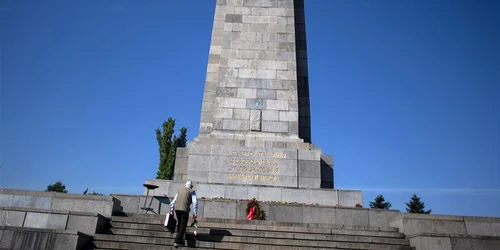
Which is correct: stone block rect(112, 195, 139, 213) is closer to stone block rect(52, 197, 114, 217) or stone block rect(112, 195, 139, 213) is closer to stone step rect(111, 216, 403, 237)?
stone block rect(52, 197, 114, 217)

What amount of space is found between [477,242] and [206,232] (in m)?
6.93

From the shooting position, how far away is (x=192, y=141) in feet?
51.5

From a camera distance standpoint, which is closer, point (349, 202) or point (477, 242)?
point (477, 242)

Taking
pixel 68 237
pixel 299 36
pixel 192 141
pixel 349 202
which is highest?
pixel 299 36

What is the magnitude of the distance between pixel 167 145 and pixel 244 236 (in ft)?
66.6

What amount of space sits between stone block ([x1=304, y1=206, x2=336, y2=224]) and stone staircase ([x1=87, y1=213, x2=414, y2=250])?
1.35 m

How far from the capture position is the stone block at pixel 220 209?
40.7 feet

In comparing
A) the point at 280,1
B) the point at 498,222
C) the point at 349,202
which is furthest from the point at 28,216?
the point at 280,1

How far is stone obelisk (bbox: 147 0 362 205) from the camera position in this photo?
47.1 ft

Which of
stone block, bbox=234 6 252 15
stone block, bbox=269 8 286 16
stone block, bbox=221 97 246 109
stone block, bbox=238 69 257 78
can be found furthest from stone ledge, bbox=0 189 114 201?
stone block, bbox=269 8 286 16

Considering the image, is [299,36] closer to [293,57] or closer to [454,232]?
[293,57]

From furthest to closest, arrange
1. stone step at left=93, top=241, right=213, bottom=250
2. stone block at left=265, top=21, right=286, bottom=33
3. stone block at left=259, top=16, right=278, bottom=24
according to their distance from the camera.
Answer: stone block at left=259, top=16, right=278, bottom=24 < stone block at left=265, top=21, right=286, bottom=33 < stone step at left=93, top=241, right=213, bottom=250

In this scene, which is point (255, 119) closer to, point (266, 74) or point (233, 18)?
point (266, 74)

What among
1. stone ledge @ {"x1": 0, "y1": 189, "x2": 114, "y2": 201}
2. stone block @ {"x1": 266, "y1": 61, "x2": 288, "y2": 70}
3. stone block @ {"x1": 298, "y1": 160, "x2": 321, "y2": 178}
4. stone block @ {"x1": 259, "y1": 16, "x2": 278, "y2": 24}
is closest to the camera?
stone ledge @ {"x1": 0, "y1": 189, "x2": 114, "y2": 201}
